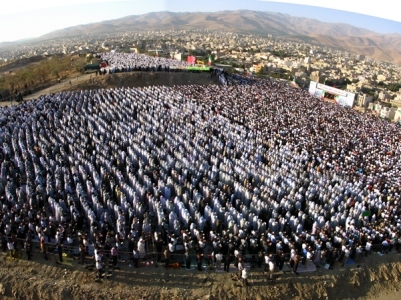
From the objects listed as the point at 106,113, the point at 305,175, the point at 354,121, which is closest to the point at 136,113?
the point at 106,113

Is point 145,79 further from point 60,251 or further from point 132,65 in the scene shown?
point 60,251

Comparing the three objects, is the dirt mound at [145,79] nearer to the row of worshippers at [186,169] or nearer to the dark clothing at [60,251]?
the row of worshippers at [186,169]

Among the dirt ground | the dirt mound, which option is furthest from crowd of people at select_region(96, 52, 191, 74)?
the dirt ground

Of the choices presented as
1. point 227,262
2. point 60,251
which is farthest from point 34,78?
point 227,262

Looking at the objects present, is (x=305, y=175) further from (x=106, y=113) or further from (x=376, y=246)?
(x=106, y=113)

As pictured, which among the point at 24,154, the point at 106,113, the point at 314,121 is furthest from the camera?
the point at 314,121

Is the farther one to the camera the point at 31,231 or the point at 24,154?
the point at 24,154

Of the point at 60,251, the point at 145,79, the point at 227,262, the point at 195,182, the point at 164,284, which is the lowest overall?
the point at 145,79
